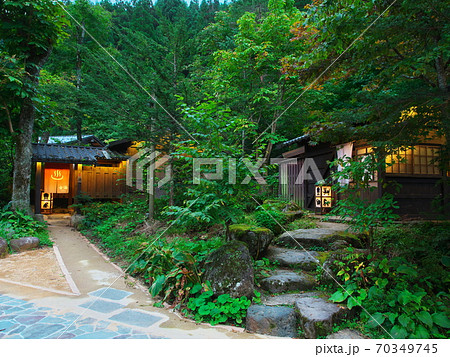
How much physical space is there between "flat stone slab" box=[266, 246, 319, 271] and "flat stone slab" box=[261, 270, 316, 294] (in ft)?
1.53

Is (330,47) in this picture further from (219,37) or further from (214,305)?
(219,37)

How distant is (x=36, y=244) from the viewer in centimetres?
777

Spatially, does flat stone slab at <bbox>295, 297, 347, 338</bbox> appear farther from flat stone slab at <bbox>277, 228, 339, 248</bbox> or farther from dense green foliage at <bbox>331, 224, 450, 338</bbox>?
flat stone slab at <bbox>277, 228, 339, 248</bbox>

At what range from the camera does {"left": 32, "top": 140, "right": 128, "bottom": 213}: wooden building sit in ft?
40.2

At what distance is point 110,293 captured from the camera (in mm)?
4750

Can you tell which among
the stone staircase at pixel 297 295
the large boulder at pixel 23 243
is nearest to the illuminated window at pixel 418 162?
the stone staircase at pixel 297 295

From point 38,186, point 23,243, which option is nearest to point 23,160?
point 38,186

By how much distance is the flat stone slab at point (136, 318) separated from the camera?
3.61 metres

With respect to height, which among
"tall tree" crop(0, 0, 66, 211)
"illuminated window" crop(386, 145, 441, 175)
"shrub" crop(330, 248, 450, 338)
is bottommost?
"shrub" crop(330, 248, 450, 338)

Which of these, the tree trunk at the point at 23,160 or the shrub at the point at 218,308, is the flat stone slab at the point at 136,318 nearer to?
the shrub at the point at 218,308

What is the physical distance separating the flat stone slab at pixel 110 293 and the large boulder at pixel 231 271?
1.57 m

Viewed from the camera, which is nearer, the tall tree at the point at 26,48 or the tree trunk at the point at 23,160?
the tall tree at the point at 26,48

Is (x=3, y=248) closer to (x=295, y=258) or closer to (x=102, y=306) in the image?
(x=102, y=306)

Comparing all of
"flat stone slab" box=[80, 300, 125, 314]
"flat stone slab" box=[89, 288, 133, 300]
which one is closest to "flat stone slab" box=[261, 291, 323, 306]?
"flat stone slab" box=[80, 300, 125, 314]
